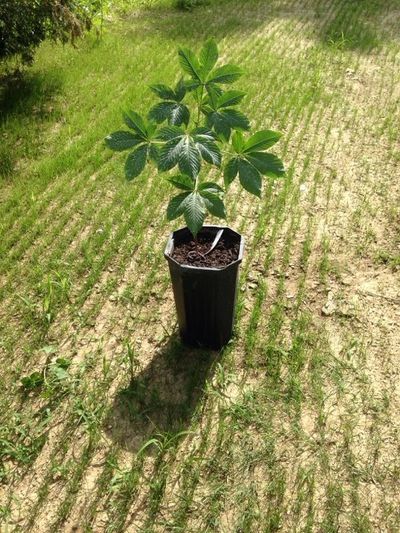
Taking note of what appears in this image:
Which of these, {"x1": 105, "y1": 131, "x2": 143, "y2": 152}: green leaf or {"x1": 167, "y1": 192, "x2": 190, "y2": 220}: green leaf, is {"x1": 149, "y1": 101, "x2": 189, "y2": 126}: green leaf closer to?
{"x1": 105, "y1": 131, "x2": 143, "y2": 152}: green leaf

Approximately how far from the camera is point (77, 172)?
4277 mm

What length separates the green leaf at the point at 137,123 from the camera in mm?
1922

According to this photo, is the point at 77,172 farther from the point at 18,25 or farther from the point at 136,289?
the point at 18,25

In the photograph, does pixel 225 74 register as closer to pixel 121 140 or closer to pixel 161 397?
pixel 121 140

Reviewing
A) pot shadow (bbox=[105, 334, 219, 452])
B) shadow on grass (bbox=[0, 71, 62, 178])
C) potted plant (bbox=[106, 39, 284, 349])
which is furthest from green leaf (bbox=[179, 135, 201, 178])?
shadow on grass (bbox=[0, 71, 62, 178])

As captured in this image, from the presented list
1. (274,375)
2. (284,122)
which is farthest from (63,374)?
(284,122)

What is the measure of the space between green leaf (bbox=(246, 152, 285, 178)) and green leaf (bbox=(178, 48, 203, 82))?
416 millimetres

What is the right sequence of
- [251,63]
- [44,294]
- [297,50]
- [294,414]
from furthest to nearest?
[297,50] → [251,63] → [44,294] → [294,414]

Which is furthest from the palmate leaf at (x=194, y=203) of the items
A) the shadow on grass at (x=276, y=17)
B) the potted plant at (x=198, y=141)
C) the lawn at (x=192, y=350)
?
the shadow on grass at (x=276, y=17)

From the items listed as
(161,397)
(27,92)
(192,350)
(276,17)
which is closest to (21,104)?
(27,92)

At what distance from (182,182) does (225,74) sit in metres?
0.51

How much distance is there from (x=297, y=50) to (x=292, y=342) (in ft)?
18.4

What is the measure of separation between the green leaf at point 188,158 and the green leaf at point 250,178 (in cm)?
24

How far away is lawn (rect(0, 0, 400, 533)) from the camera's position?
2117mm
